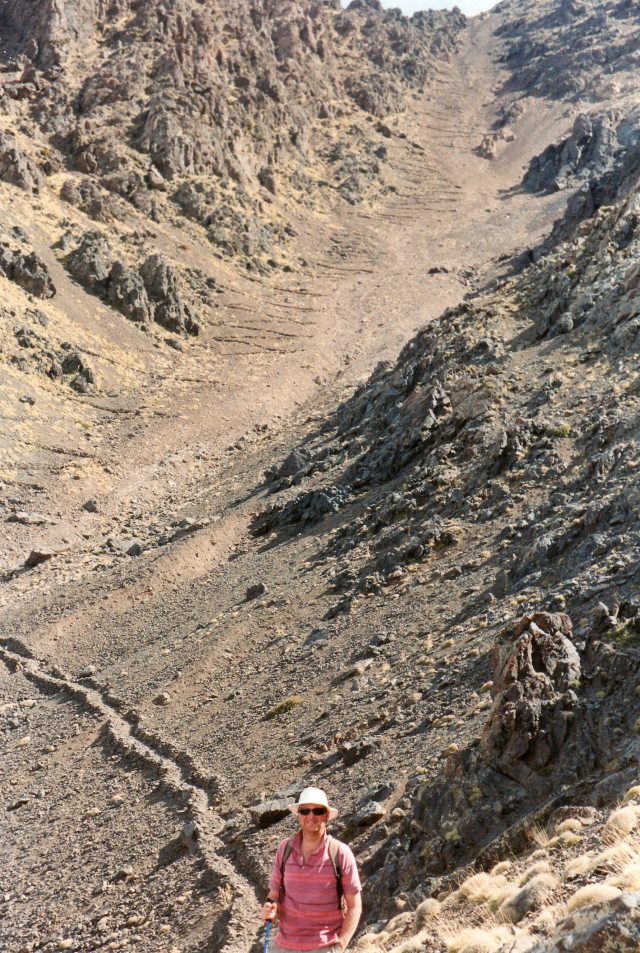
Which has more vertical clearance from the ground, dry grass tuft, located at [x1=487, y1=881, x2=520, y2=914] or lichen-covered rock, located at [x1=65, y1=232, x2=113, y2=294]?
dry grass tuft, located at [x1=487, y1=881, x2=520, y2=914]

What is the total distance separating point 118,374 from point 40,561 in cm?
1905

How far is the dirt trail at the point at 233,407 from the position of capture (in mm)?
19312

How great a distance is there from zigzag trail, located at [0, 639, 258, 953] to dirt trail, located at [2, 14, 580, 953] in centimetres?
3

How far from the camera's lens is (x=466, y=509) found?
1997 cm

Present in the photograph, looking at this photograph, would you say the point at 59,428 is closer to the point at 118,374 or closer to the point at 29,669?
the point at 118,374

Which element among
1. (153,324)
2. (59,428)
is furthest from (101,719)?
(153,324)

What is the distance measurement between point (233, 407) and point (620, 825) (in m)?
41.4

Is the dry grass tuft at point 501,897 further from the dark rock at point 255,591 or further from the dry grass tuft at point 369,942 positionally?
the dark rock at point 255,591

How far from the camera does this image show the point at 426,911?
813cm

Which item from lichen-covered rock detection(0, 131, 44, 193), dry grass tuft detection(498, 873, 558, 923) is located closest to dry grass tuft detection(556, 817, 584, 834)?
dry grass tuft detection(498, 873, 558, 923)

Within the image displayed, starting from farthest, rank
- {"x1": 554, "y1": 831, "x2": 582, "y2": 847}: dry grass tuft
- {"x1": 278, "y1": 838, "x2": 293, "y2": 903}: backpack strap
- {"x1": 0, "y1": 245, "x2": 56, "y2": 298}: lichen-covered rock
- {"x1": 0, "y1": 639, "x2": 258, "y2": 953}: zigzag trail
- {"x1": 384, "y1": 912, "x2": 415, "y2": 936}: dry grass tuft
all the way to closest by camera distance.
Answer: {"x1": 0, "y1": 245, "x2": 56, "y2": 298}: lichen-covered rock < {"x1": 0, "y1": 639, "x2": 258, "y2": 953}: zigzag trail < {"x1": 384, "y1": 912, "x2": 415, "y2": 936}: dry grass tuft < {"x1": 554, "y1": 831, "x2": 582, "y2": 847}: dry grass tuft < {"x1": 278, "y1": 838, "x2": 293, "y2": 903}: backpack strap

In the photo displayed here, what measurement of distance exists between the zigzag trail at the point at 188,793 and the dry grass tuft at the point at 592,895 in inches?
196

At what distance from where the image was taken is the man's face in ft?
20.2

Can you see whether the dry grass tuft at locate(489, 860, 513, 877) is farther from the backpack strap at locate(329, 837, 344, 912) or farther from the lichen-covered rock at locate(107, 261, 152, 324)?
the lichen-covered rock at locate(107, 261, 152, 324)
